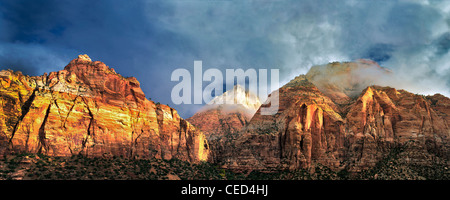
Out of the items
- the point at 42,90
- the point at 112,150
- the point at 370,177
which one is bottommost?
the point at 370,177

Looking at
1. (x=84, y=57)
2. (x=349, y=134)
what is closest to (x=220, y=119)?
(x=349, y=134)

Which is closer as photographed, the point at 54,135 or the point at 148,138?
the point at 54,135

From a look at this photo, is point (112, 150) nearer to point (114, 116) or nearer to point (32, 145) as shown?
point (114, 116)

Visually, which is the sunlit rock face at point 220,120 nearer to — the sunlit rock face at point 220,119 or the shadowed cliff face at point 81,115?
the sunlit rock face at point 220,119

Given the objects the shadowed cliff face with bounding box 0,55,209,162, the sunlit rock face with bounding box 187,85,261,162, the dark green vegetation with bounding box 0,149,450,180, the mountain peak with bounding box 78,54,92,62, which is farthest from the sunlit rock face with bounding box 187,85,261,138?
the mountain peak with bounding box 78,54,92,62

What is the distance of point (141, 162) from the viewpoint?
92.4 m

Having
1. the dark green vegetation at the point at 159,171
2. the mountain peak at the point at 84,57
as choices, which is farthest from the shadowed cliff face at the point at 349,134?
the mountain peak at the point at 84,57

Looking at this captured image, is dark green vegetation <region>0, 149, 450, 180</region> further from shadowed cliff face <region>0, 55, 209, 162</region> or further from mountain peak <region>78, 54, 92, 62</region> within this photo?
mountain peak <region>78, 54, 92, 62</region>

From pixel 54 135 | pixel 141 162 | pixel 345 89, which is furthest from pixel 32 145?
pixel 345 89

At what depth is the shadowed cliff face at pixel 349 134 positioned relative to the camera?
106 meters

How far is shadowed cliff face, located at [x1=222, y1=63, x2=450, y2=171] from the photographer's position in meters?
106

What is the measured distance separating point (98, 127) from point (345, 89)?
105 metres

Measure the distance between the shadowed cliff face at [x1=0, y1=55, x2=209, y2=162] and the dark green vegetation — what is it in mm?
3257

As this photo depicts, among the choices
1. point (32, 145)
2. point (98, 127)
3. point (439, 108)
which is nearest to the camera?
point (32, 145)
